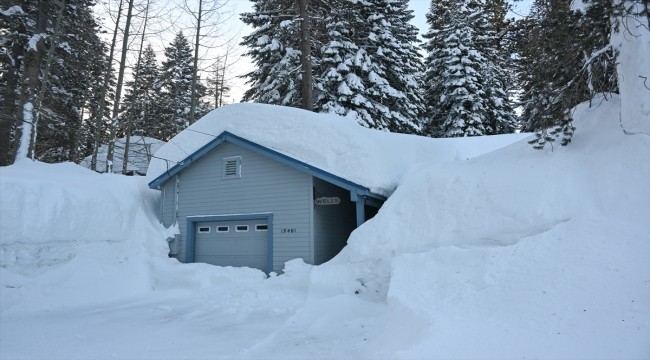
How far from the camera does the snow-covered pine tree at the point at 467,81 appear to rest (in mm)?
23172

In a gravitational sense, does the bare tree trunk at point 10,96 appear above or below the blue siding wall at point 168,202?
above

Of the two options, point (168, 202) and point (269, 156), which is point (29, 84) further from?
point (269, 156)

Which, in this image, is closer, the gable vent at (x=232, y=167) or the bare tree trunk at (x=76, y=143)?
the gable vent at (x=232, y=167)

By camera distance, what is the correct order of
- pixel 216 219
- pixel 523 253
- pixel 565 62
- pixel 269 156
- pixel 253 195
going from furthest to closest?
pixel 216 219 < pixel 253 195 < pixel 269 156 < pixel 565 62 < pixel 523 253

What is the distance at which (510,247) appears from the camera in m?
6.13

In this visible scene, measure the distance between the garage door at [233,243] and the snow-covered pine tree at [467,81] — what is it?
15968mm

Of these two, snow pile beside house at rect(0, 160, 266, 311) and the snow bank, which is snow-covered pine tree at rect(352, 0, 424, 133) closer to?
the snow bank

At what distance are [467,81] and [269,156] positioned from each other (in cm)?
1684

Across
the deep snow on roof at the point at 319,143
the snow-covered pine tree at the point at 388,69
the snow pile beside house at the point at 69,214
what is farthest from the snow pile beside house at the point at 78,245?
the snow-covered pine tree at the point at 388,69

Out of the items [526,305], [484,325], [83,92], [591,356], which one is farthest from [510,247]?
[83,92]

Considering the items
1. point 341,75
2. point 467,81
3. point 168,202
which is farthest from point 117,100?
point 467,81

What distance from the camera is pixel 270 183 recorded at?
1101 centimetres

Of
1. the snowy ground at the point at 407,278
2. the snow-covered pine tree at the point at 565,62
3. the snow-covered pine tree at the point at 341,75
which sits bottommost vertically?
the snowy ground at the point at 407,278

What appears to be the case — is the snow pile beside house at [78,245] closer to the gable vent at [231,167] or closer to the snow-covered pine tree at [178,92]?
the gable vent at [231,167]
